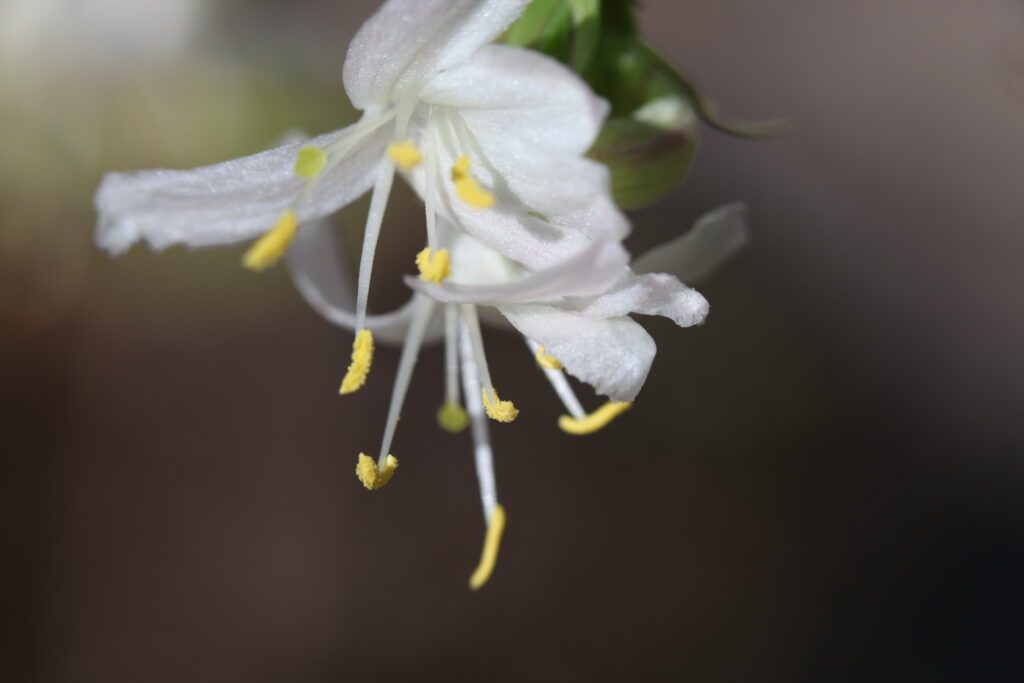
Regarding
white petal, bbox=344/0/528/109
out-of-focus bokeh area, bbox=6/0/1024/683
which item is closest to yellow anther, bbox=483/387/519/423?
white petal, bbox=344/0/528/109

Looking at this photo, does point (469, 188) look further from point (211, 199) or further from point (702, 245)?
point (702, 245)

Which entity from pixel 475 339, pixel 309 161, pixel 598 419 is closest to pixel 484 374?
pixel 475 339

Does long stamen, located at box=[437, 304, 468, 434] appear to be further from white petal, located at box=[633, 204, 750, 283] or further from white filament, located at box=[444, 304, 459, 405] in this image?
white petal, located at box=[633, 204, 750, 283]

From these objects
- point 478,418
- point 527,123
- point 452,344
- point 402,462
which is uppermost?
point 527,123

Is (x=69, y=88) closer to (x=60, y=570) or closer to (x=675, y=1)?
(x=60, y=570)

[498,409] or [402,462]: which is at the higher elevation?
[498,409]

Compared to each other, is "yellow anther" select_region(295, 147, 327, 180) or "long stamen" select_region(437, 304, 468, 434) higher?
"yellow anther" select_region(295, 147, 327, 180)

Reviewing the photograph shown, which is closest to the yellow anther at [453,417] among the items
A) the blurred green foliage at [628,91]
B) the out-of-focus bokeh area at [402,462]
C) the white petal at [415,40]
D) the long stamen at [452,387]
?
the long stamen at [452,387]
